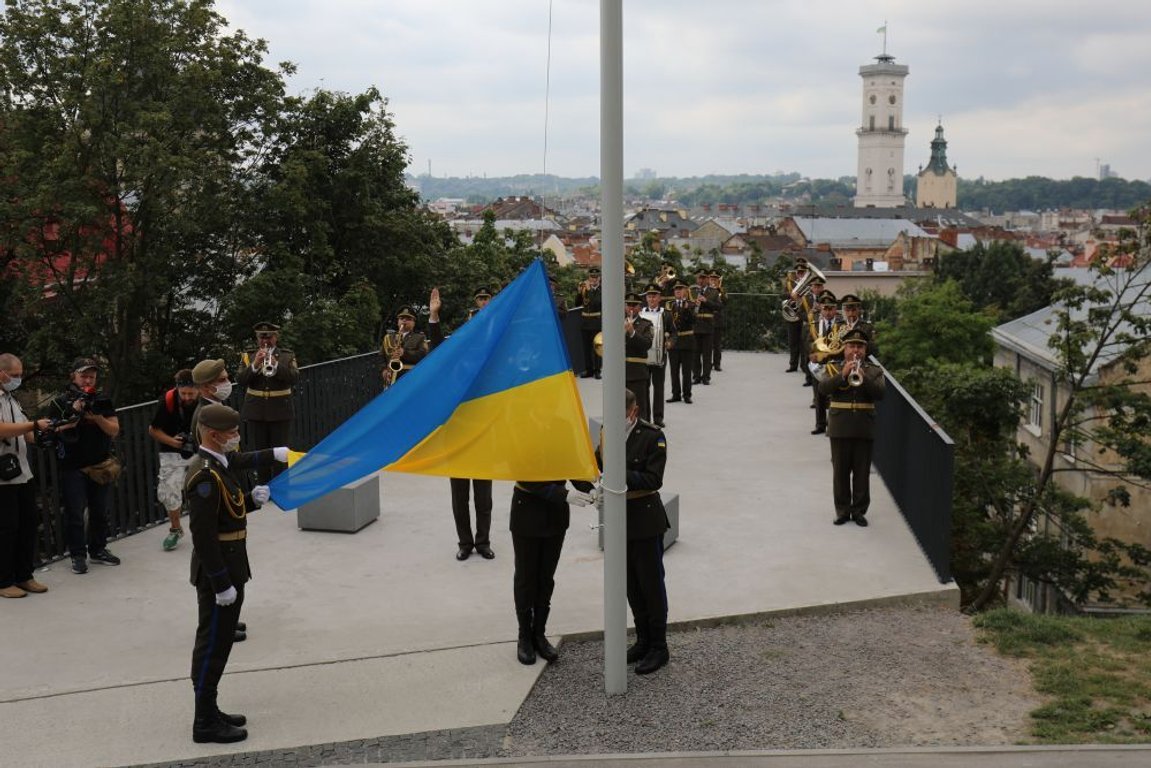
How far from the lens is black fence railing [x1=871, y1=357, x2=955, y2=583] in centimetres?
955

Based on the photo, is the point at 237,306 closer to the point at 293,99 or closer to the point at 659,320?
the point at 293,99

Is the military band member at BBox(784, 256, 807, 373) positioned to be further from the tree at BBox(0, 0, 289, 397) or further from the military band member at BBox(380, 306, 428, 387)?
the tree at BBox(0, 0, 289, 397)

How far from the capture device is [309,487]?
7.59 m

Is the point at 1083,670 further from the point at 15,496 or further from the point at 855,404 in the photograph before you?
the point at 15,496

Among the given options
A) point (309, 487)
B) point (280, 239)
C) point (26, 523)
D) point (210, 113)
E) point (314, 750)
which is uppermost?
point (210, 113)

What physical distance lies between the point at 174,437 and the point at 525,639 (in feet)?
13.2

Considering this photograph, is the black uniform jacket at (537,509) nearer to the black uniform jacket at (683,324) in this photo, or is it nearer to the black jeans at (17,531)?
the black jeans at (17,531)

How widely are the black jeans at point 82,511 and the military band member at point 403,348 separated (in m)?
3.66

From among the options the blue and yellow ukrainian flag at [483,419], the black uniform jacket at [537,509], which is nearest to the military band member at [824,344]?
the black uniform jacket at [537,509]

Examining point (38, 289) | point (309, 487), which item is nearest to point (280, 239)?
point (38, 289)

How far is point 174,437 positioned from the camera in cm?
1009

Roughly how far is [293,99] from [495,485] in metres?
19.4

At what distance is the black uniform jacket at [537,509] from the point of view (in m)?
7.72

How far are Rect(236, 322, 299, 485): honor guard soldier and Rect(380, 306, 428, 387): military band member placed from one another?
1293 millimetres
